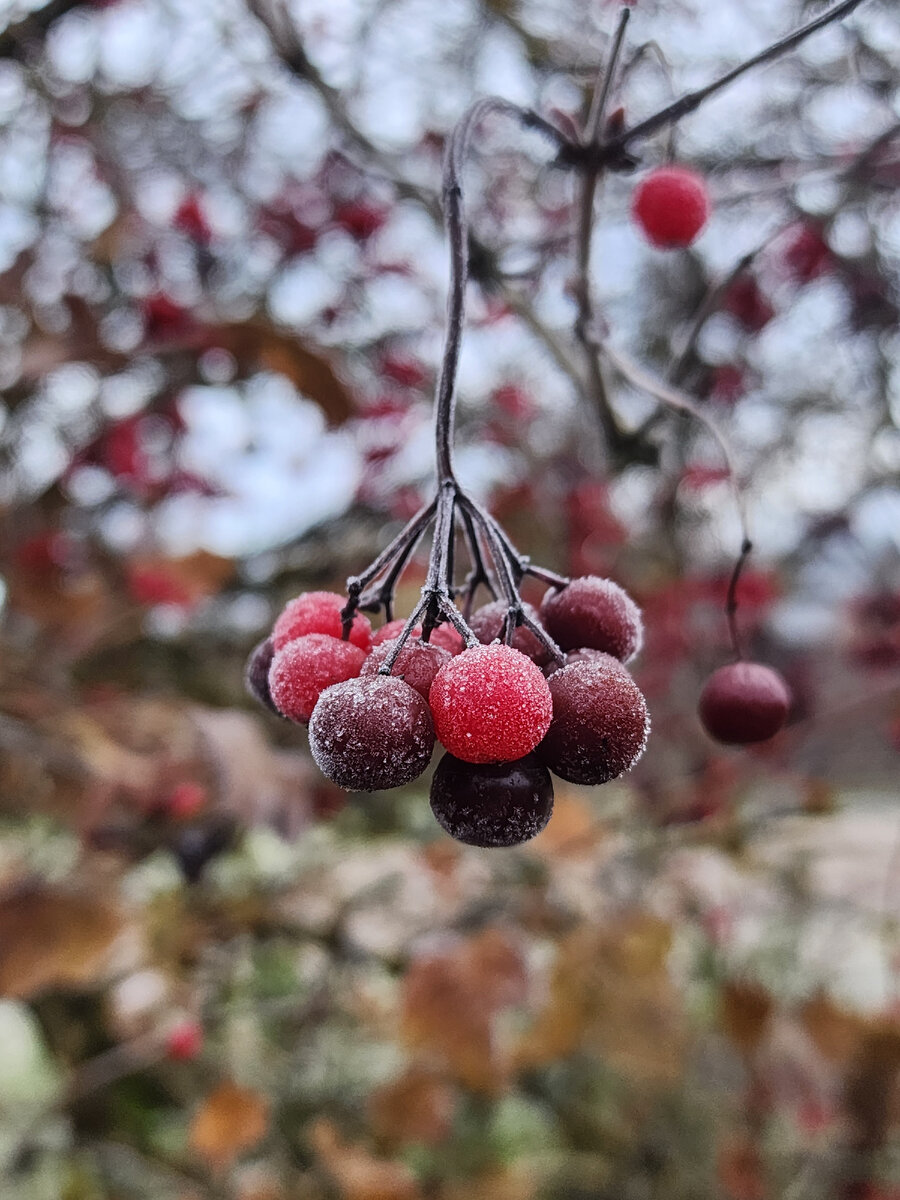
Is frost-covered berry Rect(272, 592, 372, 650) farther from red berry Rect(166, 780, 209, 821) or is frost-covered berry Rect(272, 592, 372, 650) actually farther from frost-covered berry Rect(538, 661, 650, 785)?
red berry Rect(166, 780, 209, 821)

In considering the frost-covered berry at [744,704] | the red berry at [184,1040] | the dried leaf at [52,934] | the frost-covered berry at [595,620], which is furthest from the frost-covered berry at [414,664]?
the red berry at [184,1040]

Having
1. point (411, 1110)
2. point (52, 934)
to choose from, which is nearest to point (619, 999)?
point (411, 1110)

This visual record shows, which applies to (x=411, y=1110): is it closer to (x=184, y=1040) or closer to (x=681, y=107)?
(x=184, y=1040)

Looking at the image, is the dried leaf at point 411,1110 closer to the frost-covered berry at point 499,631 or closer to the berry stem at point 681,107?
the frost-covered berry at point 499,631

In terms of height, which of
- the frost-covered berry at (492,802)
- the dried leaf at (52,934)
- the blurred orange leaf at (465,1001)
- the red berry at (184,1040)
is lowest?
the red berry at (184,1040)

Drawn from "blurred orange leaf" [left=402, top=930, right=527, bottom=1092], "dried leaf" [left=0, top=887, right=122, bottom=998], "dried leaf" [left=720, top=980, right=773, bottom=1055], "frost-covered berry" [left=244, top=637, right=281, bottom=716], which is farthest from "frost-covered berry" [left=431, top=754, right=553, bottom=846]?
"dried leaf" [left=720, top=980, right=773, bottom=1055]

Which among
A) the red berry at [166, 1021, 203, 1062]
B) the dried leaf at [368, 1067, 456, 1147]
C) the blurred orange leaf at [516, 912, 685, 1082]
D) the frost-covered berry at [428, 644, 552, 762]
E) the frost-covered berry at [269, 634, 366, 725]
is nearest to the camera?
the frost-covered berry at [428, 644, 552, 762]

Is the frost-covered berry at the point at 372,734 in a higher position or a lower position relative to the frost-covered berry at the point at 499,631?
lower
